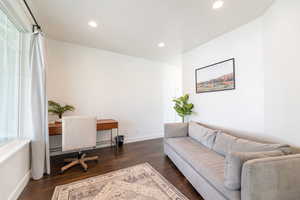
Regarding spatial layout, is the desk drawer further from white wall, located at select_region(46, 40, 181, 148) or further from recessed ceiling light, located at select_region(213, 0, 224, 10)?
recessed ceiling light, located at select_region(213, 0, 224, 10)

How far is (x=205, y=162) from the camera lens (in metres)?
1.68

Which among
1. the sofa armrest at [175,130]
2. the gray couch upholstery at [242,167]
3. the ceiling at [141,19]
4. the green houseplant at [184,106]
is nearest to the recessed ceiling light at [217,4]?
the ceiling at [141,19]

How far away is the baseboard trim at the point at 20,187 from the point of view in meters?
1.54

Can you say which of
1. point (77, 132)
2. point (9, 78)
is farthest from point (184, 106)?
point (9, 78)

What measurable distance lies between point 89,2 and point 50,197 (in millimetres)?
2762

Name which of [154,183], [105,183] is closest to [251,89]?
[154,183]

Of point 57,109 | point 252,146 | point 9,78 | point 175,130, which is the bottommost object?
point 175,130

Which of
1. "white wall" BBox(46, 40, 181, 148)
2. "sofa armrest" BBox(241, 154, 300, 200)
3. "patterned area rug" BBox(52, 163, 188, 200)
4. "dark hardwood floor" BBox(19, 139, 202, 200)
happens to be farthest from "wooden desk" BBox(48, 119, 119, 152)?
"sofa armrest" BBox(241, 154, 300, 200)

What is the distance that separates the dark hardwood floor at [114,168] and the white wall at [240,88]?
1415mm

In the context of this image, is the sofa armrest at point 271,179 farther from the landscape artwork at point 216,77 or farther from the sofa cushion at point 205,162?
the landscape artwork at point 216,77

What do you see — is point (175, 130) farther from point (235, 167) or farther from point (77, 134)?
point (77, 134)

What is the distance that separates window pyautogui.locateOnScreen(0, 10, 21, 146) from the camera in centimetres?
162

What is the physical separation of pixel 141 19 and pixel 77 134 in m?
2.33

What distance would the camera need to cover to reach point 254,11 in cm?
188
